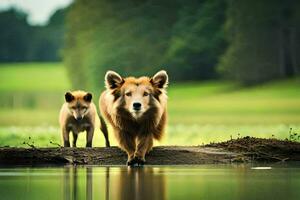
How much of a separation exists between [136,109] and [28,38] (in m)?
16.0

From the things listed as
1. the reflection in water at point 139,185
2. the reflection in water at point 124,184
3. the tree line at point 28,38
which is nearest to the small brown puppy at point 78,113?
the reflection in water at point 124,184

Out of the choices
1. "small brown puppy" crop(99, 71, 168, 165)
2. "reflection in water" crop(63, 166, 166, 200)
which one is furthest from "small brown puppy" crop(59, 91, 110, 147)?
"reflection in water" crop(63, 166, 166, 200)

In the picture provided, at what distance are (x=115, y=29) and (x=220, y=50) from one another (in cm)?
236

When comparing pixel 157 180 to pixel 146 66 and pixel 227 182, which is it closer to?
pixel 227 182

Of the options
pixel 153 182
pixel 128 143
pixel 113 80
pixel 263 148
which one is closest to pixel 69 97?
pixel 113 80

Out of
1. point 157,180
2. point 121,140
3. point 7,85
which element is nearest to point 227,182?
point 157,180

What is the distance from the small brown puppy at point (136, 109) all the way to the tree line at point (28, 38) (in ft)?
42.0

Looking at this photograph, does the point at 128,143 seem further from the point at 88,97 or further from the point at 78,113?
the point at 88,97

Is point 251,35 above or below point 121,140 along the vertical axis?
above

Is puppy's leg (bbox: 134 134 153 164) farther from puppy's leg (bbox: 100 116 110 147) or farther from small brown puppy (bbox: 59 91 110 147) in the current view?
puppy's leg (bbox: 100 116 110 147)

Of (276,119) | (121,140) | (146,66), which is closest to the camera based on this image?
(121,140)

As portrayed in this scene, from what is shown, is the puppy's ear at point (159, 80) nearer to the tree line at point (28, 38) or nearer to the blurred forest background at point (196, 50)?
the blurred forest background at point (196, 50)

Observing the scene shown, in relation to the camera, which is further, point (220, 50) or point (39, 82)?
point (39, 82)

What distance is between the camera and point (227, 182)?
9359 mm
